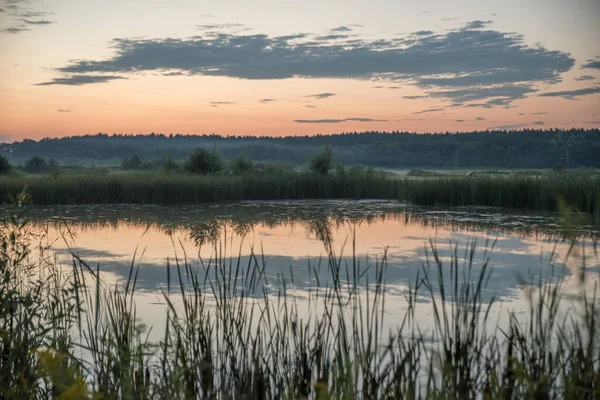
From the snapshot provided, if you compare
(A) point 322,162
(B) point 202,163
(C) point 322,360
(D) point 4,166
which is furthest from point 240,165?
(C) point 322,360

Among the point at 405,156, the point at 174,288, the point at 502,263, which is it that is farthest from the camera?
the point at 405,156

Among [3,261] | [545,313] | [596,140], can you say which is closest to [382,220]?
Answer: [545,313]

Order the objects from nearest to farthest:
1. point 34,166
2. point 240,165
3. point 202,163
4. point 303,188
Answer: point 303,188 → point 240,165 → point 202,163 → point 34,166

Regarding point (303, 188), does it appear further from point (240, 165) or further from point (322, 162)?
point (240, 165)

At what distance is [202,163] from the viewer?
24078 mm

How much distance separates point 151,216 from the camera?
1394 cm

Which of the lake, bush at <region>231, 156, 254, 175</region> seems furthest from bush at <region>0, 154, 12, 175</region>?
the lake

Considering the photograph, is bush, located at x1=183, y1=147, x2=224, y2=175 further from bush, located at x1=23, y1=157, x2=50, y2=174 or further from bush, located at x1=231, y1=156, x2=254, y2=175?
bush, located at x1=23, y1=157, x2=50, y2=174

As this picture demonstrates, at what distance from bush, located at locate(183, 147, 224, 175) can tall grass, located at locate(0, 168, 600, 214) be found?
4.16m

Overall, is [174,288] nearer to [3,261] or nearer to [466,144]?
[3,261]

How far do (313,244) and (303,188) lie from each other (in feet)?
32.0

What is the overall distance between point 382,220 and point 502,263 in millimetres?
5423

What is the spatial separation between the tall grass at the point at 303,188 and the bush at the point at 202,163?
416 centimetres

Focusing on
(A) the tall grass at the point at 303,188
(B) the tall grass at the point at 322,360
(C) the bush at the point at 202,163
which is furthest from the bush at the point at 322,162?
(B) the tall grass at the point at 322,360
